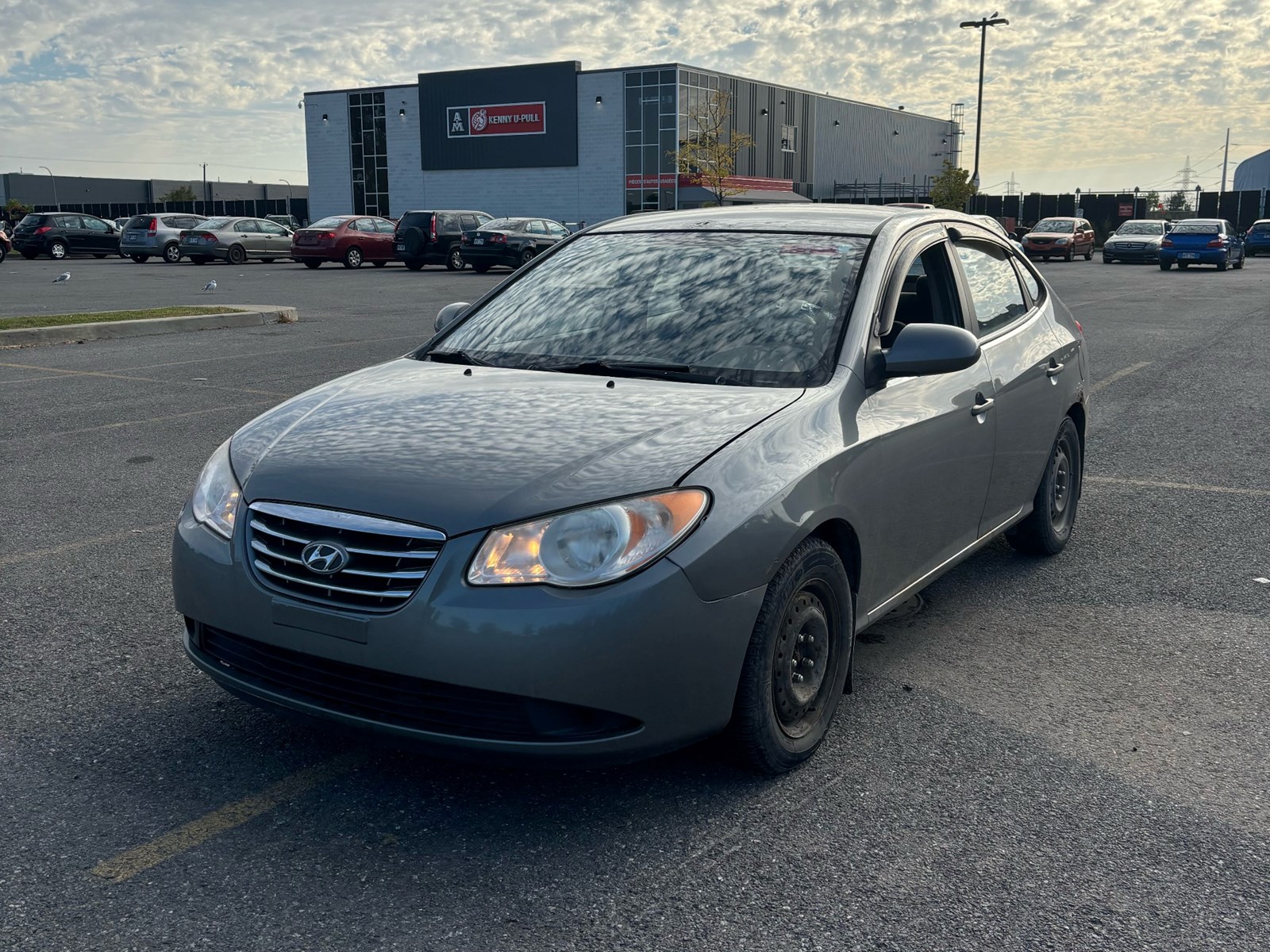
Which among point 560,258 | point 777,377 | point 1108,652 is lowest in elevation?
point 1108,652

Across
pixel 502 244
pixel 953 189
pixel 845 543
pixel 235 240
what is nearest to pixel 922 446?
pixel 845 543

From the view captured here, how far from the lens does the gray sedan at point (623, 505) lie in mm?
2896

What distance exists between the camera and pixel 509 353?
421 cm

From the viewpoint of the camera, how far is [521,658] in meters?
2.82

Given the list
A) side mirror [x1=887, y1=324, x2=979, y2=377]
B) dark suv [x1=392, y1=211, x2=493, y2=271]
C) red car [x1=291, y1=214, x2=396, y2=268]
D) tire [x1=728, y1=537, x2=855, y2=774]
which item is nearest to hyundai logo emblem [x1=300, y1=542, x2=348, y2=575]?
tire [x1=728, y1=537, x2=855, y2=774]

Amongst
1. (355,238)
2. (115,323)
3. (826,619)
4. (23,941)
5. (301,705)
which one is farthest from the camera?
(355,238)

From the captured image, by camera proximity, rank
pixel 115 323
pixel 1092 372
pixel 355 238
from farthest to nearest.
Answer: pixel 355 238 < pixel 115 323 < pixel 1092 372

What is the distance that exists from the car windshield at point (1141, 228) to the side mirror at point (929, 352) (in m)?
42.0

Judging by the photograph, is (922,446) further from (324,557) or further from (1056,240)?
(1056,240)

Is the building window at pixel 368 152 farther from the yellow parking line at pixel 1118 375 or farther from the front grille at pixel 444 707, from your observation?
the front grille at pixel 444 707

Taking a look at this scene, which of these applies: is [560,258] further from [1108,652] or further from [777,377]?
[1108,652]

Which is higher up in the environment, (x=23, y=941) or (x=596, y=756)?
(x=596, y=756)

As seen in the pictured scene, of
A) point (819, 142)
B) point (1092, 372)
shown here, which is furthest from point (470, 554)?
point (819, 142)

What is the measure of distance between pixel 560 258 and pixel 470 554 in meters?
2.19
